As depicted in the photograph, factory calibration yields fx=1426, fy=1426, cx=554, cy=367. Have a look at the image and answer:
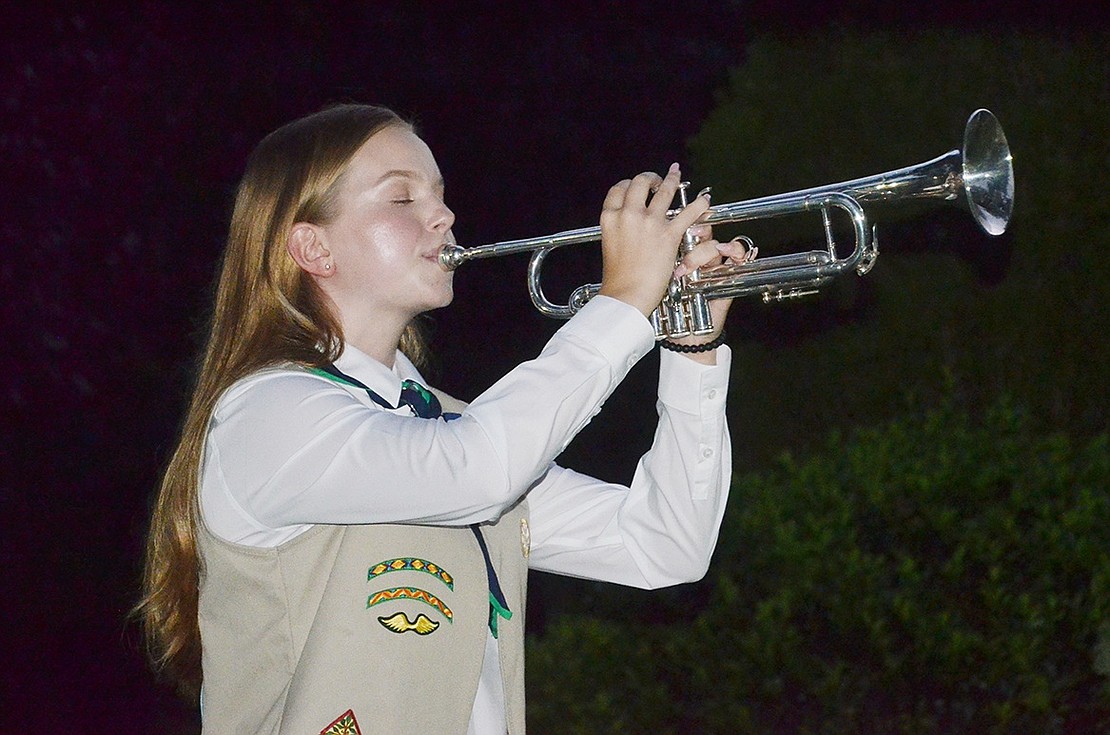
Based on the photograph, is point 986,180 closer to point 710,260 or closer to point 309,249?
point 710,260

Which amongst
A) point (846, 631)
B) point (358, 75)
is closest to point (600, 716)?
point (846, 631)

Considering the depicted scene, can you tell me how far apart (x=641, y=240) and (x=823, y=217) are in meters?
0.49

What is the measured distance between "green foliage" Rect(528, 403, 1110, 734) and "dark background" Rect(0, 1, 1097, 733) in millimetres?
1419

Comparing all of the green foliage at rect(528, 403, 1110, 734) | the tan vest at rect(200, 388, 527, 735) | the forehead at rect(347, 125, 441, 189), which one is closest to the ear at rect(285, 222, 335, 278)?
the forehead at rect(347, 125, 441, 189)

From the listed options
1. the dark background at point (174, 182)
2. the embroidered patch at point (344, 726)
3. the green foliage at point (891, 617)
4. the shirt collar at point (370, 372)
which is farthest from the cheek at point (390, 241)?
the dark background at point (174, 182)

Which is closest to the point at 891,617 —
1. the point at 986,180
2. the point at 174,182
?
the point at 986,180

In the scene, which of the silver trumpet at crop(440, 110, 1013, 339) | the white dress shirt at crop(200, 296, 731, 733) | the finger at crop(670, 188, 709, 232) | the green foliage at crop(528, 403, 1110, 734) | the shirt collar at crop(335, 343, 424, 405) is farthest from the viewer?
the green foliage at crop(528, 403, 1110, 734)

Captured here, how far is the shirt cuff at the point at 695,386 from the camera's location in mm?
2578

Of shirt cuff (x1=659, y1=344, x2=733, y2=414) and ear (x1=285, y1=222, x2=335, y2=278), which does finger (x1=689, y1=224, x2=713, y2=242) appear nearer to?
shirt cuff (x1=659, y1=344, x2=733, y2=414)

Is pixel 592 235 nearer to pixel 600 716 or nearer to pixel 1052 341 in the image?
pixel 600 716

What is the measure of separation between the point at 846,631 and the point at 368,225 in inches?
104

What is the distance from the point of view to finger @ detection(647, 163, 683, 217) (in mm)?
2307

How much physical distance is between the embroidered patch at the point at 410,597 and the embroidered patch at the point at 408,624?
0.02 metres

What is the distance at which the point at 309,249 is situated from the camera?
248cm
